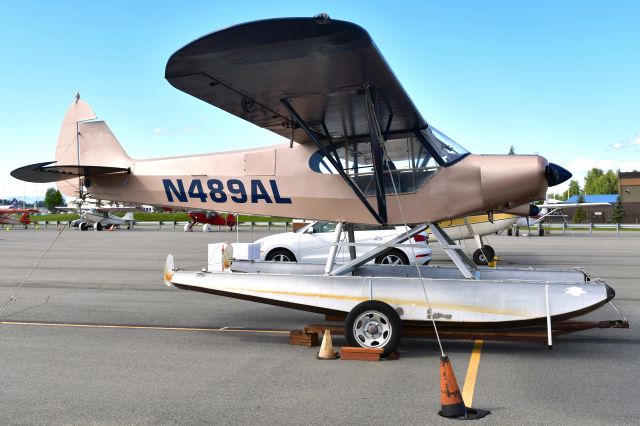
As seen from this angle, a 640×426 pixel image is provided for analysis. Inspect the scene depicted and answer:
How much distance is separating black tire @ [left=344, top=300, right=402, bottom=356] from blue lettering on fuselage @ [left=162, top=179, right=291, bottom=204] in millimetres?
2477

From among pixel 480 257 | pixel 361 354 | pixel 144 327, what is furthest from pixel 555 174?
pixel 480 257

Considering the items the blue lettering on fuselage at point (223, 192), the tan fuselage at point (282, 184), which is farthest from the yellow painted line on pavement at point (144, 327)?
the blue lettering on fuselage at point (223, 192)

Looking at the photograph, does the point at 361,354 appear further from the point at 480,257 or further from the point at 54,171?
the point at 480,257

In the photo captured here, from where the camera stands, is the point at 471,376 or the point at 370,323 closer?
the point at 471,376

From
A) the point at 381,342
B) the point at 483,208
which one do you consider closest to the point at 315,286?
the point at 381,342

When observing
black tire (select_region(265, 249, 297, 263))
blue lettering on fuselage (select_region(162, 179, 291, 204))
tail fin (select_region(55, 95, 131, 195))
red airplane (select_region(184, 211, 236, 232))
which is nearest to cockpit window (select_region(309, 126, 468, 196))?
blue lettering on fuselage (select_region(162, 179, 291, 204))

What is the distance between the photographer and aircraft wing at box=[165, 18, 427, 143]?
5.34m

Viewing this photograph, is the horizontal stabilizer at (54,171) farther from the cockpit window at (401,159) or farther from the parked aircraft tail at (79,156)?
the cockpit window at (401,159)

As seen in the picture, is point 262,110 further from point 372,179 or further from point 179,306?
point 179,306

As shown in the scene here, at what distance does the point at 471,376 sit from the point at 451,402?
1290 millimetres

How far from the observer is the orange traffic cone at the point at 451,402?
15.1 ft

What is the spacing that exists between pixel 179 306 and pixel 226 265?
5.81 feet

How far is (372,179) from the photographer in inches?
323

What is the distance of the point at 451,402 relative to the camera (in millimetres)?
4641
